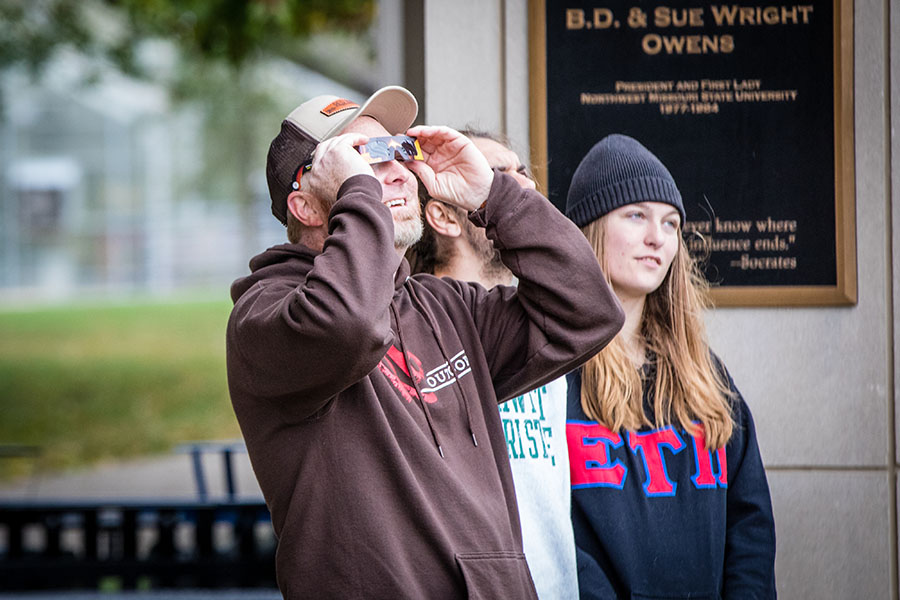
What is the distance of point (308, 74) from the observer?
14961 mm

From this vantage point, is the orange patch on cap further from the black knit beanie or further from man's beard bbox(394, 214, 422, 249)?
the black knit beanie

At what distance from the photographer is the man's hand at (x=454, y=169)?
2.68 meters

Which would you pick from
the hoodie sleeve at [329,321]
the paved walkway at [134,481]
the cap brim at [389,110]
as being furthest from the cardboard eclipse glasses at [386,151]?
the paved walkway at [134,481]

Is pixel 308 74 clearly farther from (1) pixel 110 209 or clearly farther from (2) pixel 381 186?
(2) pixel 381 186

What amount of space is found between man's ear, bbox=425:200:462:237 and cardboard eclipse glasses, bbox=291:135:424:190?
2.36 feet

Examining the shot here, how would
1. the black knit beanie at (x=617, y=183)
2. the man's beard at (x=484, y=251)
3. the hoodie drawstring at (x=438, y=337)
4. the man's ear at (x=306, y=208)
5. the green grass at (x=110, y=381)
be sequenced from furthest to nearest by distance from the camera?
1. the green grass at (x=110, y=381)
2. the man's beard at (x=484, y=251)
3. the black knit beanie at (x=617, y=183)
4. the man's ear at (x=306, y=208)
5. the hoodie drawstring at (x=438, y=337)

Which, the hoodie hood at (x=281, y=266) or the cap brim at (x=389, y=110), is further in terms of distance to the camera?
the cap brim at (x=389, y=110)

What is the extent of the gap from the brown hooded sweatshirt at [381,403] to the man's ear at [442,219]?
791 millimetres

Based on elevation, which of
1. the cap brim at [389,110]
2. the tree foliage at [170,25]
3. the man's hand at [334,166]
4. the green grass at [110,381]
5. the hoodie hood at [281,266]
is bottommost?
the green grass at [110,381]

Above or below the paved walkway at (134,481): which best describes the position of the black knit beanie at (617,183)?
above

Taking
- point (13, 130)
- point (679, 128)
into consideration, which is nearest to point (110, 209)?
point (13, 130)

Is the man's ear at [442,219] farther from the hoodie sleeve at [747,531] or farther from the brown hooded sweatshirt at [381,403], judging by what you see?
the hoodie sleeve at [747,531]

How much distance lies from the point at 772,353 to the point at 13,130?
15219 millimetres

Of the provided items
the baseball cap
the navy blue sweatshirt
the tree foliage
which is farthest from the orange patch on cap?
the tree foliage
